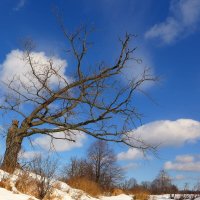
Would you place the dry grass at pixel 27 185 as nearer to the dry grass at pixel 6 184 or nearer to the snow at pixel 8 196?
the dry grass at pixel 6 184

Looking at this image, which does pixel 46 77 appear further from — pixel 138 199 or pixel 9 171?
pixel 138 199

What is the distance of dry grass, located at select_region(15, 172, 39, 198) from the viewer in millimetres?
12762

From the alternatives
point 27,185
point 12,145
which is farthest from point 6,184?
point 12,145

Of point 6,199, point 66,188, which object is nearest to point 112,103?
point 66,188

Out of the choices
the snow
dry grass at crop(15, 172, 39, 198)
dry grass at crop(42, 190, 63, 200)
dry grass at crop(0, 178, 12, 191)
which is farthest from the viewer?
dry grass at crop(42, 190, 63, 200)

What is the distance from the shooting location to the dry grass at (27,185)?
1276 centimetres

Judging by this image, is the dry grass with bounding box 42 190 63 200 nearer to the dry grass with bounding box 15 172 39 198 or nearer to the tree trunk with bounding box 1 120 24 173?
the dry grass with bounding box 15 172 39 198

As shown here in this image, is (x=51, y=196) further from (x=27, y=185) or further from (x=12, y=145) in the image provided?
(x=12, y=145)

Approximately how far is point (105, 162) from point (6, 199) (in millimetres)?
39047

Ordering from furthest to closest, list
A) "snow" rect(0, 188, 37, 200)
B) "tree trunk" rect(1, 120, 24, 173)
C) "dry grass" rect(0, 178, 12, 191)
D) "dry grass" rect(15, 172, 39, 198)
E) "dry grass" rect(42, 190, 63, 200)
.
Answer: "tree trunk" rect(1, 120, 24, 173), "dry grass" rect(42, 190, 63, 200), "dry grass" rect(15, 172, 39, 198), "dry grass" rect(0, 178, 12, 191), "snow" rect(0, 188, 37, 200)

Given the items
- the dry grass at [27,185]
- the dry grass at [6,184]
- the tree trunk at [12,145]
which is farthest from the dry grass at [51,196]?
the tree trunk at [12,145]

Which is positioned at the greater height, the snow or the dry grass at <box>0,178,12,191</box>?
the dry grass at <box>0,178,12,191</box>

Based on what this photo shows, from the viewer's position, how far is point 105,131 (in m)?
18.5

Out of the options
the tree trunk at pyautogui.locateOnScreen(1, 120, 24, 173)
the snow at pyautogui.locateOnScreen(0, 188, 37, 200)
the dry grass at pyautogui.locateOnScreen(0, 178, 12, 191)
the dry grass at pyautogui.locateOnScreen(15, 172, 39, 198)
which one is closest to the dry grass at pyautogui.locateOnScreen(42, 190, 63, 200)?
the dry grass at pyautogui.locateOnScreen(15, 172, 39, 198)
